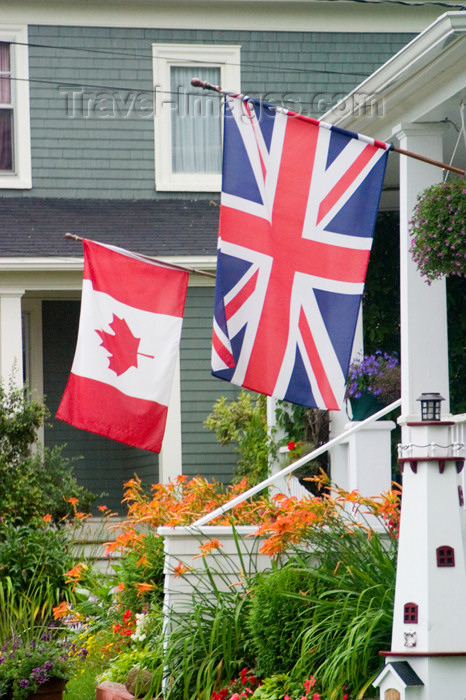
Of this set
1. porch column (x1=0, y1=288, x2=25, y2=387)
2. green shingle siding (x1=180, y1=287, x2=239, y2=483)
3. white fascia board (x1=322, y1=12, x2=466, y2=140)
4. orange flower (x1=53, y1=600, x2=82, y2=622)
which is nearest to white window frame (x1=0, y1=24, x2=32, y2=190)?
porch column (x1=0, y1=288, x2=25, y2=387)

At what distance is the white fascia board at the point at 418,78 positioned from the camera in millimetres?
6086

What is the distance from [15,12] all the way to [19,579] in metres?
7.77

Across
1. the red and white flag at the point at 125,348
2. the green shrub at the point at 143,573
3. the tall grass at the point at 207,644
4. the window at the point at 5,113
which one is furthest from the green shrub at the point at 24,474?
the tall grass at the point at 207,644

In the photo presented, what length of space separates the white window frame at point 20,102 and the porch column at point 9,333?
1.89 meters

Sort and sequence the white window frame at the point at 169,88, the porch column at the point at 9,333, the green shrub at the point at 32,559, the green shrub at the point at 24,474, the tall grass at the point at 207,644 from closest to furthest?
the tall grass at the point at 207,644, the green shrub at the point at 32,559, the green shrub at the point at 24,474, the porch column at the point at 9,333, the white window frame at the point at 169,88

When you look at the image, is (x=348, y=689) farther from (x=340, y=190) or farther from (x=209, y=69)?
(x=209, y=69)

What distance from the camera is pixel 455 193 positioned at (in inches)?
245

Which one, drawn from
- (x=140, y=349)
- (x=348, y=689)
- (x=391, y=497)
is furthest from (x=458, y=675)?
(x=140, y=349)

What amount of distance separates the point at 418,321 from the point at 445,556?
2.39m

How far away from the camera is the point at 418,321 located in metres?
6.95

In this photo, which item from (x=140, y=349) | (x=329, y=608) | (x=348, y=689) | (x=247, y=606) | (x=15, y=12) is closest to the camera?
(x=348, y=689)

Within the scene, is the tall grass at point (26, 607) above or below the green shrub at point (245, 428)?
below

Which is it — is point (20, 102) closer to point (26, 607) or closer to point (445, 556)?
point (26, 607)

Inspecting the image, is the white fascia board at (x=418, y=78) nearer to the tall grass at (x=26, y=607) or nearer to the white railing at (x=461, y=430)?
the white railing at (x=461, y=430)
